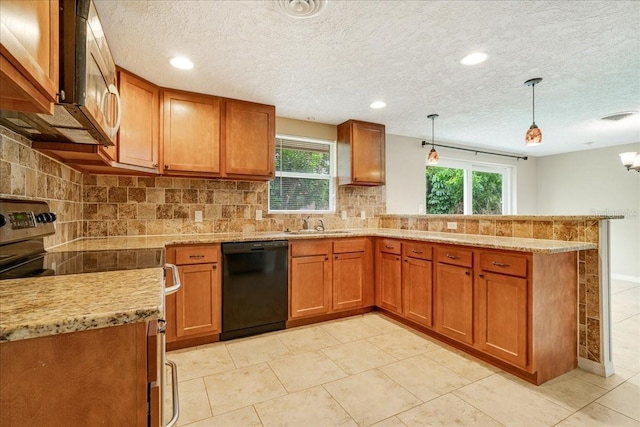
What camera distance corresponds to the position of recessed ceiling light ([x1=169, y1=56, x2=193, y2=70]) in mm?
2262

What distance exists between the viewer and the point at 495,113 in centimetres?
364

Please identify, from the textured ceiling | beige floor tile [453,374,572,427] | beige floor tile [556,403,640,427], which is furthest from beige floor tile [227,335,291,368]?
the textured ceiling

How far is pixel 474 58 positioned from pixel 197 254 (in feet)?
8.87

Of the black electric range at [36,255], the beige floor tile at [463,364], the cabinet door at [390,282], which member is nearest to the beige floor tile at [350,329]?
the cabinet door at [390,282]

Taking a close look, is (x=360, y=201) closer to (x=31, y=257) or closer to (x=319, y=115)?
(x=319, y=115)

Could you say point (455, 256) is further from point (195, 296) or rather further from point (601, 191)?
point (601, 191)

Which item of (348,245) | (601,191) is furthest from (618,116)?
(348,245)

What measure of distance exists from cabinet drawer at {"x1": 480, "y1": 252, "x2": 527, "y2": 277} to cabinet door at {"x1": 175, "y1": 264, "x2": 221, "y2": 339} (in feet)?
7.14

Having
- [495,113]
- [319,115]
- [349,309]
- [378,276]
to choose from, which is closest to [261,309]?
[349,309]

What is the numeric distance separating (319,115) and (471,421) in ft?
10.3

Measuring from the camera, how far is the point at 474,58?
7.52 feet

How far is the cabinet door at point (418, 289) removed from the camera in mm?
2734

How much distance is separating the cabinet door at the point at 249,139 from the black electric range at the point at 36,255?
1499 mm

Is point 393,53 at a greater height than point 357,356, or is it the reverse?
point 393,53
